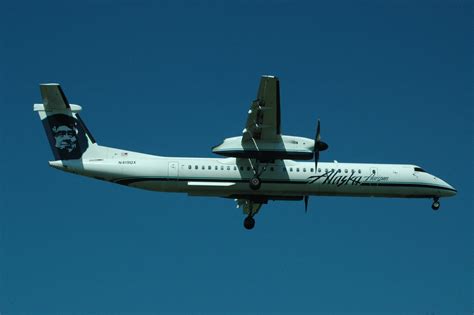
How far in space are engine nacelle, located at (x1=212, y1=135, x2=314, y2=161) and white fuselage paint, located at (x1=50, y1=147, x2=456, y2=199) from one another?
1.23 meters

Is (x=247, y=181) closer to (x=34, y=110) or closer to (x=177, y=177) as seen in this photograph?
(x=177, y=177)

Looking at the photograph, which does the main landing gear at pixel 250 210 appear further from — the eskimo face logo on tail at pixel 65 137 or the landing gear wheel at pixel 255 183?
the eskimo face logo on tail at pixel 65 137

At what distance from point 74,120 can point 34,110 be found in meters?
1.77

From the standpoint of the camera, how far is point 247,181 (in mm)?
36219

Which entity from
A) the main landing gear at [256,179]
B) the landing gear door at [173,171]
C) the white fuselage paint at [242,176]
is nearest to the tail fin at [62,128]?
the white fuselage paint at [242,176]

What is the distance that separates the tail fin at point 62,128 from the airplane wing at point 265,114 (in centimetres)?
722

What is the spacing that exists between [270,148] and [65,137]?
29.7 ft

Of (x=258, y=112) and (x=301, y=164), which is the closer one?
(x=258, y=112)

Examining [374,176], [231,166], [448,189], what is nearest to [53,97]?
[231,166]

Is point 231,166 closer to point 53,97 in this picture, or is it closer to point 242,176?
point 242,176

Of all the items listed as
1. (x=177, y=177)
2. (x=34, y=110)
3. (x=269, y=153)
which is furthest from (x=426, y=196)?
(x=34, y=110)

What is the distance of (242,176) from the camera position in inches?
1426

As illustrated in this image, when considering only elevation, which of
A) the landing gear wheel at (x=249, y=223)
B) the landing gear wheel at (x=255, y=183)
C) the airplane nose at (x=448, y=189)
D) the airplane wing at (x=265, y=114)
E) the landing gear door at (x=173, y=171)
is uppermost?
the airplane wing at (x=265, y=114)

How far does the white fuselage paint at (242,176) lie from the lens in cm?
3569
